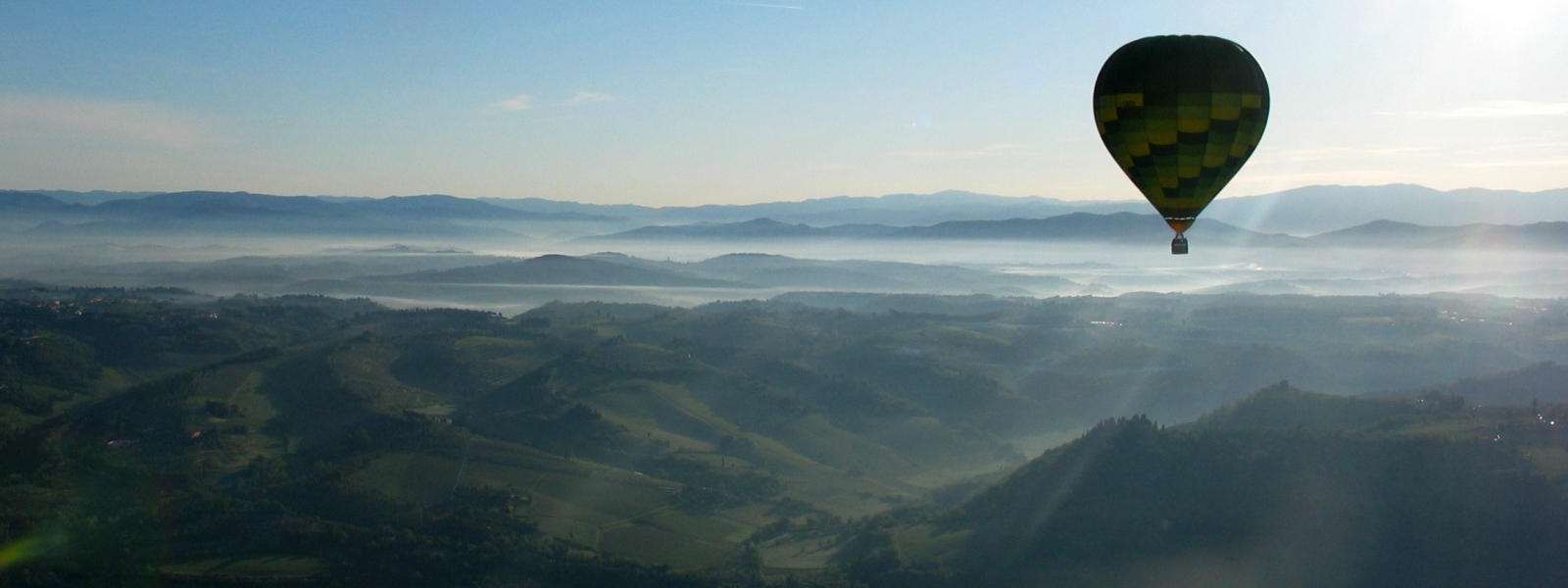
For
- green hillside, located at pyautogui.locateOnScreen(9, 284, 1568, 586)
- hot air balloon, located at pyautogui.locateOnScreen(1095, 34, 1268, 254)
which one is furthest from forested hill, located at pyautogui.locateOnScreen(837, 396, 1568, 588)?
hot air balloon, located at pyautogui.locateOnScreen(1095, 34, 1268, 254)

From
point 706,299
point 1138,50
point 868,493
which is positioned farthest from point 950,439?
point 706,299

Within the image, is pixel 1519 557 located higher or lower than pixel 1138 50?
lower

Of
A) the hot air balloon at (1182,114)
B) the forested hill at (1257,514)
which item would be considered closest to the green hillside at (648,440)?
the forested hill at (1257,514)

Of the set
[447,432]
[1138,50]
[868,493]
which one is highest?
[1138,50]

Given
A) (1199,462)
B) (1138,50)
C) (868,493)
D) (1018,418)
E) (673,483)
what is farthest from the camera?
(1018,418)

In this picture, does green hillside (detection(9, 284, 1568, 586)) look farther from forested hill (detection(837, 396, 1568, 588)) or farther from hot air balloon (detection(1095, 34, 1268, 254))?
hot air balloon (detection(1095, 34, 1268, 254))

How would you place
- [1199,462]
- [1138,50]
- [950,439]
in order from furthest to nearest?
[950,439] → [1199,462] → [1138,50]

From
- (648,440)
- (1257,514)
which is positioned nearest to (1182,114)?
(1257,514)

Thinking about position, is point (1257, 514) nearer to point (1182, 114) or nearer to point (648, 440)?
point (1182, 114)

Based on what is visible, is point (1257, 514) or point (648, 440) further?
point (648, 440)

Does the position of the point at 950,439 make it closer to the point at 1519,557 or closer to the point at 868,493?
the point at 868,493
